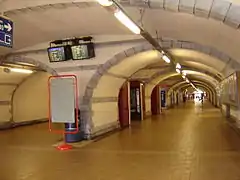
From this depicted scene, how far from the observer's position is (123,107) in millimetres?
14211

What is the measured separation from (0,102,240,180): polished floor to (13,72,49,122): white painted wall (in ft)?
17.7

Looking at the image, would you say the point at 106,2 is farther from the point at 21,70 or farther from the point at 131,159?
the point at 21,70

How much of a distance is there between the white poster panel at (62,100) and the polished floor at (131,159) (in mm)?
924

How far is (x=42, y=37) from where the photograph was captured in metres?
9.27

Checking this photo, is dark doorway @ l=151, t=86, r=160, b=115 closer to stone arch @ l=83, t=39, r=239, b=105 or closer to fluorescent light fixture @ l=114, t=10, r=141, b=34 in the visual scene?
stone arch @ l=83, t=39, r=239, b=105

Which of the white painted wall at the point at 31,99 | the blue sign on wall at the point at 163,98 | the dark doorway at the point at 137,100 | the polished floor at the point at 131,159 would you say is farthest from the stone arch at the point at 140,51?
the blue sign on wall at the point at 163,98

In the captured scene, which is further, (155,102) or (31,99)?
(155,102)

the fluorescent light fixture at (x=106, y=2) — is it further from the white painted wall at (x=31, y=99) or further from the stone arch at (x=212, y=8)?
the white painted wall at (x=31, y=99)

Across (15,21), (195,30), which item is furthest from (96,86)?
(195,30)

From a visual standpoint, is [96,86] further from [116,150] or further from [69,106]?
[116,150]

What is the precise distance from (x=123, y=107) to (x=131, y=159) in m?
7.31

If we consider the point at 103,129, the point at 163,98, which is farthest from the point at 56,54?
the point at 163,98

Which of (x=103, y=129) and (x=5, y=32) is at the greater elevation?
(x=5, y=32)

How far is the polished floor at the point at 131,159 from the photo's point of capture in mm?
5660
